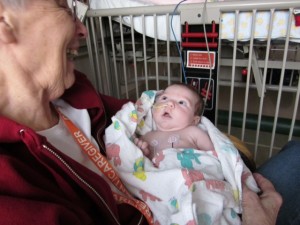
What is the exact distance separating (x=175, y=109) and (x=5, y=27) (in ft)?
2.18

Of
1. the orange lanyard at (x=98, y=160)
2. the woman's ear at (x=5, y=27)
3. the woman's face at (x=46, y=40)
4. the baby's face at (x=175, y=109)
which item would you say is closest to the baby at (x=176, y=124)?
the baby's face at (x=175, y=109)

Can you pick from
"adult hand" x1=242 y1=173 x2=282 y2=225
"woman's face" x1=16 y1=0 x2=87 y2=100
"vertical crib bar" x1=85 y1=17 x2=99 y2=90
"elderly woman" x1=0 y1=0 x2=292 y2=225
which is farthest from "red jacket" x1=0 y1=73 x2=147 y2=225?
"vertical crib bar" x1=85 y1=17 x2=99 y2=90

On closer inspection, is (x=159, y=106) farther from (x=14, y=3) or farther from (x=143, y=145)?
(x=14, y=3)

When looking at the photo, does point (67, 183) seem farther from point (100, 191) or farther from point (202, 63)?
point (202, 63)

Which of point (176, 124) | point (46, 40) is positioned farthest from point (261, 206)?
point (46, 40)

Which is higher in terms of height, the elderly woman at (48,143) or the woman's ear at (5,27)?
the woman's ear at (5,27)

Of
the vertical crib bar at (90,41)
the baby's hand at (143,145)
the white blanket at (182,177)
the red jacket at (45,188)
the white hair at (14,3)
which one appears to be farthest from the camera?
the vertical crib bar at (90,41)

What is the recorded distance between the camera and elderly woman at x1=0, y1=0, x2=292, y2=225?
1.57 ft

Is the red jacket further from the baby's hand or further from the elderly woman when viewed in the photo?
the baby's hand

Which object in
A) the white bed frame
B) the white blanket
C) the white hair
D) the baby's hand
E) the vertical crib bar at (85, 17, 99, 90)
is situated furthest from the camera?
the vertical crib bar at (85, 17, 99, 90)

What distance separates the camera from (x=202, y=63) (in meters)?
1.19

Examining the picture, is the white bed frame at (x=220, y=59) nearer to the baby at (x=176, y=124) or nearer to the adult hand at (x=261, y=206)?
the baby at (x=176, y=124)


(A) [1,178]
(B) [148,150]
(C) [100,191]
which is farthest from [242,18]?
(A) [1,178]

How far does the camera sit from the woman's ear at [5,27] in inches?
22.5
